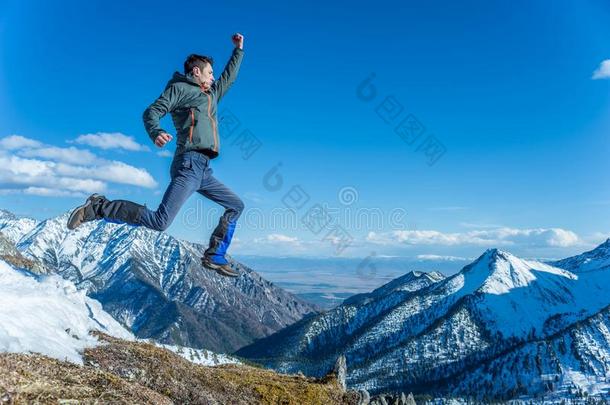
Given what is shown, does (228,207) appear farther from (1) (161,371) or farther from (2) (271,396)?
(2) (271,396)

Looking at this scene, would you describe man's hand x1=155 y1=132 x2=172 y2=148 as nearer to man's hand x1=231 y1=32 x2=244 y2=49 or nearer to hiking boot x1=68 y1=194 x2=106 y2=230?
hiking boot x1=68 y1=194 x2=106 y2=230

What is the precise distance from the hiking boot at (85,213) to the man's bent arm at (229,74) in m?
3.99

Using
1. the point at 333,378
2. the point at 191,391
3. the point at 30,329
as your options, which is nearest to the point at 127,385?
the point at 191,391

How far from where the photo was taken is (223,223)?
13.7 m

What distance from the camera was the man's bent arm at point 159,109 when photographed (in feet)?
34.6

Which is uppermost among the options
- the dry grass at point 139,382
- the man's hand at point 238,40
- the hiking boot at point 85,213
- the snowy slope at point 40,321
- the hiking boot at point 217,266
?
the man's hand at point 238,40

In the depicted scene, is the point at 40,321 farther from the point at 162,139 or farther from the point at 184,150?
the point at 162,139

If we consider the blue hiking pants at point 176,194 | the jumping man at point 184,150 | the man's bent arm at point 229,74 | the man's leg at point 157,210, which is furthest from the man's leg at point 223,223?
the man's bent arm at point 229,74

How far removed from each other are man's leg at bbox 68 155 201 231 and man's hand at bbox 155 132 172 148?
1.18 metres

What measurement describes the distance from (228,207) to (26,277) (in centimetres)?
998

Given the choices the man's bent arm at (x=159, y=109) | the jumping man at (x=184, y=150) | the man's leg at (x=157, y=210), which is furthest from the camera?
the man's leg at (x=157, y=210)

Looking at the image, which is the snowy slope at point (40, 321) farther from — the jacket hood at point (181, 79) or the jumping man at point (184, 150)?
the jacket hood at point (181, 79)

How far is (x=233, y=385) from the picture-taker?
53.8 feet

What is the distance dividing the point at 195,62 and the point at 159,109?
1869 mm
